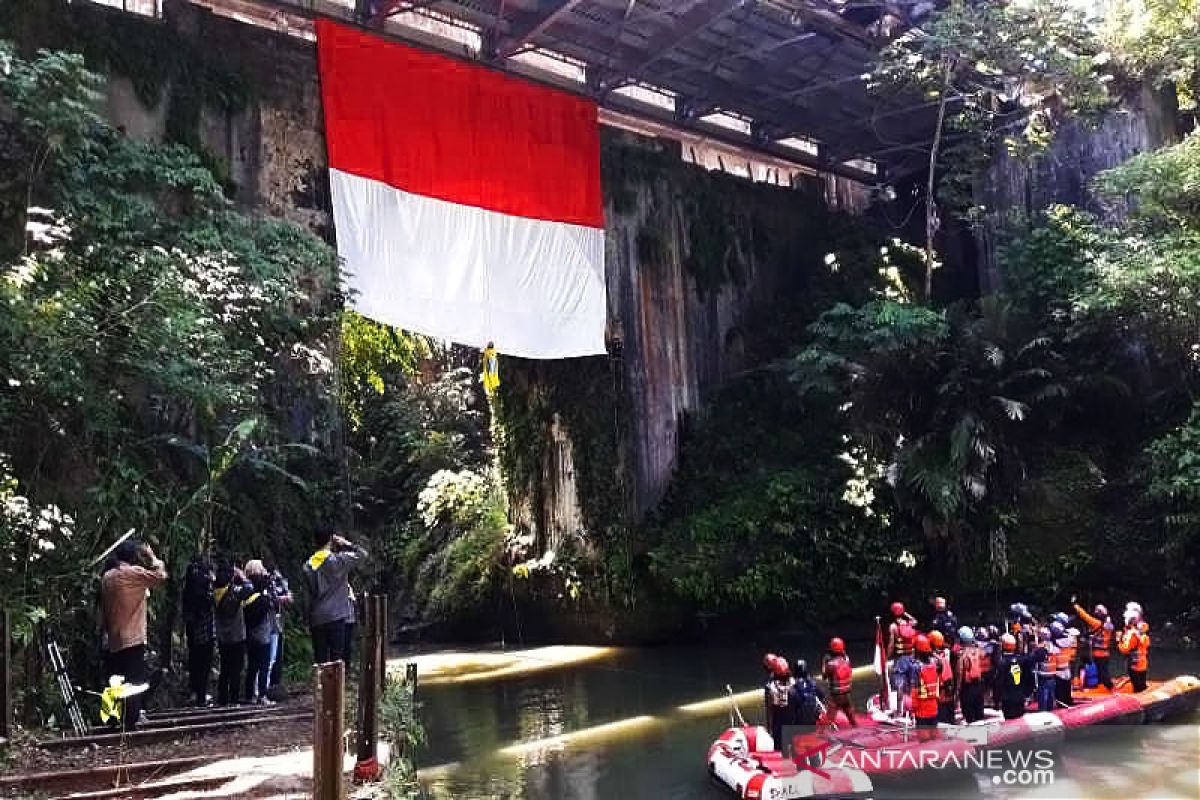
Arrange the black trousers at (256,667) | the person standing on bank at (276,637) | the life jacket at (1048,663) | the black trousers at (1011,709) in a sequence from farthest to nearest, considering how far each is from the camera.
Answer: the life jacket at (1048,663)
the black trousers at (1011,709)
the person standing on bank at (276,637)
the black trousers at (256,667)

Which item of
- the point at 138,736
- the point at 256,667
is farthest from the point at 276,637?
the point at 138,736

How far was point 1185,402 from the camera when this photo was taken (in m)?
13.9

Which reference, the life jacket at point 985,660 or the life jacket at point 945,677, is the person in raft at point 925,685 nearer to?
the life jacket at point 945,677

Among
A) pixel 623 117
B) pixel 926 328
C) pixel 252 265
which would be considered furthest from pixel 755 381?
pixel 252 265

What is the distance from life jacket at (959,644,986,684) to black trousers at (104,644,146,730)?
658cm

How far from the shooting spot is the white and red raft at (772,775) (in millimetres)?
7246

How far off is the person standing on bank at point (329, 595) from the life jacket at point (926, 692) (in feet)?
15.5

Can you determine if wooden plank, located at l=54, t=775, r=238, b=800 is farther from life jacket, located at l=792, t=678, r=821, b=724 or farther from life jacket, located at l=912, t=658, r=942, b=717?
life jacket, located at l=912, t=658, r=942, b=717

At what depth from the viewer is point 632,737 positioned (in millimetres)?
9844

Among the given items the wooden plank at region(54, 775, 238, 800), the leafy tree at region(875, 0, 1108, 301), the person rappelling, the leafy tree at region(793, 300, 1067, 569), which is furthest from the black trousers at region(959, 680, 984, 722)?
the leafy tree at region(875, 0, 1108, 301)

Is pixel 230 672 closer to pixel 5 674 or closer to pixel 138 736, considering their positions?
pixel 138 736

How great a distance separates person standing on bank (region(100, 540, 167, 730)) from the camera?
23.0 feet

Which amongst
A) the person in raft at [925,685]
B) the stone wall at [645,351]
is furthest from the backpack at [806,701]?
the stone wall at [645,351]

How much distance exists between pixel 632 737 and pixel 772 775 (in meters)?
2.74
